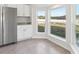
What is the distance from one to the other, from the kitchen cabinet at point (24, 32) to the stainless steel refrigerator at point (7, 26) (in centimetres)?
32

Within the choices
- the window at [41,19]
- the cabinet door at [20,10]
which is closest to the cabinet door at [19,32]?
the cabinet door at [20,10]

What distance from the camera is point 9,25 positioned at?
4516 mm

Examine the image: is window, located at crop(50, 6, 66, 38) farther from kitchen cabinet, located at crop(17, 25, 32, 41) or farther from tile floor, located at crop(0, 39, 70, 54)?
kitchen cabinet, located at crop(17, 25, 32, 41)

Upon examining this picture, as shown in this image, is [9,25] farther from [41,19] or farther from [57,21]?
[41,19]

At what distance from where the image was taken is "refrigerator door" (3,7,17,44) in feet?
14.2

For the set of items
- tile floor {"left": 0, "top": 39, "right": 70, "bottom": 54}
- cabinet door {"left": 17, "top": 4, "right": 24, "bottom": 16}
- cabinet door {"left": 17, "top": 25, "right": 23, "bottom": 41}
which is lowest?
tile floor {"left": 0, "top": 39, "right": 70, "bottom": 54}

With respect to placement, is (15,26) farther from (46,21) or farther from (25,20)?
(46,21)

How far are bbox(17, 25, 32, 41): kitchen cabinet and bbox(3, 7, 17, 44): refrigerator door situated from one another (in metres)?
0.32

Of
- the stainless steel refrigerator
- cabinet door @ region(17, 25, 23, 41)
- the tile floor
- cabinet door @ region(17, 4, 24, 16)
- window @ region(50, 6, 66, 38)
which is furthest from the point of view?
cabinet door @ region(17, 4, 24, 16)

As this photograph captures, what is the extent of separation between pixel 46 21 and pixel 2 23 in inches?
85.4

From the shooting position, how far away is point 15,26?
4734mm

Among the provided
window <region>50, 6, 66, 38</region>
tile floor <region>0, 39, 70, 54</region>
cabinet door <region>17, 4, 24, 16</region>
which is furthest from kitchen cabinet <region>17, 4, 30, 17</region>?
tile floor <region>0, 39, 70, 54</region>
